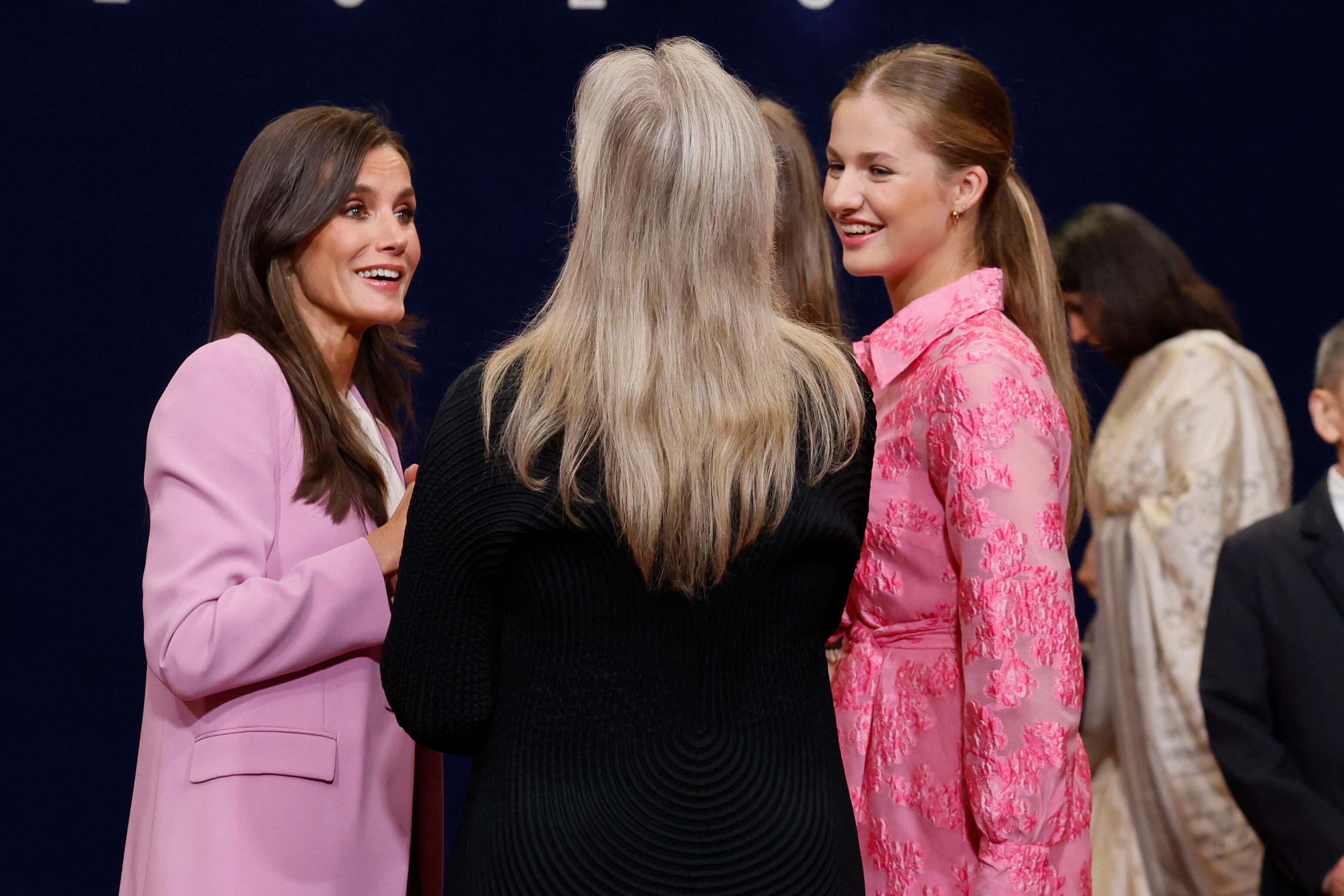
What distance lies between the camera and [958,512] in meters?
1.68

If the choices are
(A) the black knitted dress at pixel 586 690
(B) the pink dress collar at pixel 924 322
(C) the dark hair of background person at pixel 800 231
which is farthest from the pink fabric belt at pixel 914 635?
(C) the dark hair of background person at pixel 800 231

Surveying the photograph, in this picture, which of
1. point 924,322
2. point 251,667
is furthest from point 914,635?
point 251,667

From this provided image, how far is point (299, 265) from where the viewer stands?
6.52 ft

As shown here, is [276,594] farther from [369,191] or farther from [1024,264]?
[1024,264]

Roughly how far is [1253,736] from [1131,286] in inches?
73.4

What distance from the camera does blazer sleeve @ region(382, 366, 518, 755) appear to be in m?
1.31

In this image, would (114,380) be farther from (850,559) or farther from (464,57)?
(850,559)

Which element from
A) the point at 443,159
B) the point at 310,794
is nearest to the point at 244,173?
the point at 310,794

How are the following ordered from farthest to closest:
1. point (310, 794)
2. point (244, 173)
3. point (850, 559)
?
1. point (244, 173)
2. point (310, 794)
3. point (850, 559)

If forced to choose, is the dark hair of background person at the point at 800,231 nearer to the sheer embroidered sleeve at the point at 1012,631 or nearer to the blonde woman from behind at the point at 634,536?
the sheer embroidered sleeve at the point at 1012,631

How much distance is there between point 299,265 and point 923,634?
3.24 ft

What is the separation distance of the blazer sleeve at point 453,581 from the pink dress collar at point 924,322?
2.25 feet

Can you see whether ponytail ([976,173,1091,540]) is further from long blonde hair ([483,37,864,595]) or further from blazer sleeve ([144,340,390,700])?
blazer sleeve ([144,340,390,700])

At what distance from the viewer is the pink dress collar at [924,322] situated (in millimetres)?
1848
